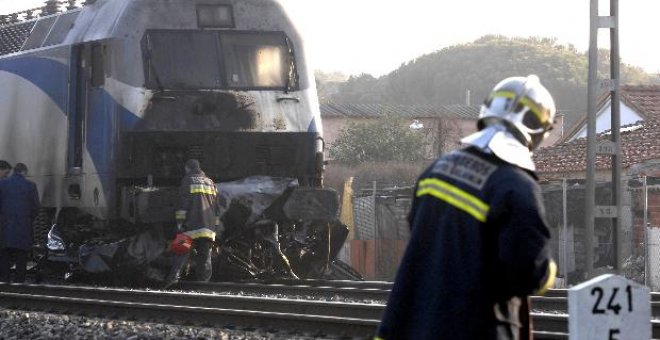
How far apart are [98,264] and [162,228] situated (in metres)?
0.88

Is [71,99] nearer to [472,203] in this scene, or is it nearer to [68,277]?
[68,277]

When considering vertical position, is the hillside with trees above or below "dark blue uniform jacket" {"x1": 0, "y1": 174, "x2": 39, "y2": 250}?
above

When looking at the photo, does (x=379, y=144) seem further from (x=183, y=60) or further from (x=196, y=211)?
(x=196, y=211)

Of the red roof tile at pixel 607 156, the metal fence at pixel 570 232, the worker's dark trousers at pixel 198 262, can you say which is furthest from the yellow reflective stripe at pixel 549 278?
the red roof tile at pixel 607 156

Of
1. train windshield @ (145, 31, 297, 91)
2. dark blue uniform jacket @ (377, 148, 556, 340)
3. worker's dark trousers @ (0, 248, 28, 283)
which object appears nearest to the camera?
dark blue uniform jacket @ (377, 148, 556, 340)

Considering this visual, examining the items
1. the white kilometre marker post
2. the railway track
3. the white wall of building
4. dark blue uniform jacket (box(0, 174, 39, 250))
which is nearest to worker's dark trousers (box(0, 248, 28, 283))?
Result: dark blue uniform jacket (box(0, 174, 39, 250))

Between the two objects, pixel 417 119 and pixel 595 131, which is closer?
pixel 595 131

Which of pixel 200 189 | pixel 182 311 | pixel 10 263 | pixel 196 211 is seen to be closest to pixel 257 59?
pixel 200 189

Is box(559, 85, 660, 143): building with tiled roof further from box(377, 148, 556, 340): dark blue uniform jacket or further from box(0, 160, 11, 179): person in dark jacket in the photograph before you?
box(377, 148, 556, 340): dark blue uniform jacket

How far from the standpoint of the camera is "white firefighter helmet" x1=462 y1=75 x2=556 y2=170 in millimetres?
4293

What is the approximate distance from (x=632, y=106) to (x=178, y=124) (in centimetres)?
2886

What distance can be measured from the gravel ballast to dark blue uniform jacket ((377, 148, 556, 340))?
5967mm

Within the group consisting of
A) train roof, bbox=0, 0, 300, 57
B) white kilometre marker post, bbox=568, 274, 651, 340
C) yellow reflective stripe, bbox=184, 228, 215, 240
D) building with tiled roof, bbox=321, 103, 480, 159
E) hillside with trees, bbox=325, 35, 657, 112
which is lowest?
white kilometre marker post, bbox=568, 274, 651, 340

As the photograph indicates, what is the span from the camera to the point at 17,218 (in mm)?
15906
